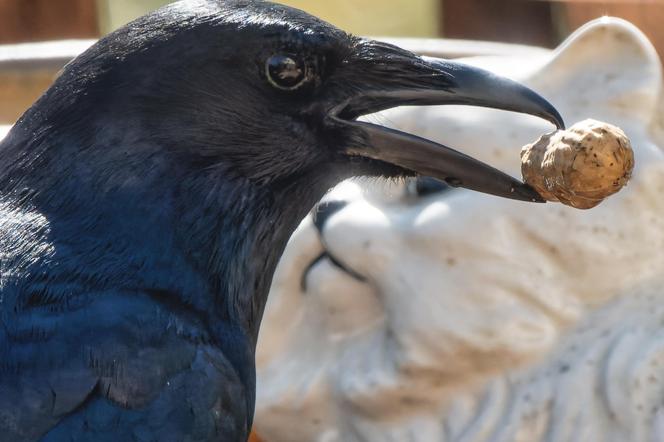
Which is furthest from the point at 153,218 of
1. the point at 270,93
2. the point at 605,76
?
the point at 605,76

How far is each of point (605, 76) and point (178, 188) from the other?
882 millimetres

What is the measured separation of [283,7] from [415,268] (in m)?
0.68

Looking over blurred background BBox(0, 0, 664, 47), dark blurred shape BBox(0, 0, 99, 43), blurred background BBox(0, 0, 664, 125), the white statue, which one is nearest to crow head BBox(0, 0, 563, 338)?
the white statue

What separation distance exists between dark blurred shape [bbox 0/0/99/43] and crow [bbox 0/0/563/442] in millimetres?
3245

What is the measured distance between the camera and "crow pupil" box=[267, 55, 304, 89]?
5.57ft

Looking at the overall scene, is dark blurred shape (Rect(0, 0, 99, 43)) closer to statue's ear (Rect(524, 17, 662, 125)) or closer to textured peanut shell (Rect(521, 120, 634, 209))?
statue's ear (Rect(524, 17, 662, 125))

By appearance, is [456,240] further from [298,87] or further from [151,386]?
[151,386]

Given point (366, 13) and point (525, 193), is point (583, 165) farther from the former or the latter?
point (366, 13)

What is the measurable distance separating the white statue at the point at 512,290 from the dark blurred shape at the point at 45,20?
2694 millimetres

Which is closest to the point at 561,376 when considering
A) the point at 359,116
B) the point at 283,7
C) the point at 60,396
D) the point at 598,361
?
the point at 598,361

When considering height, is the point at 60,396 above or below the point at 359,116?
A: below

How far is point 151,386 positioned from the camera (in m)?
1.58

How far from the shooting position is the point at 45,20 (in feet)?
16.1

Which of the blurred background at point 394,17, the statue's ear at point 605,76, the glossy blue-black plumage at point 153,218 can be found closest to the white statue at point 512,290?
the statue's ear at point 605,76
